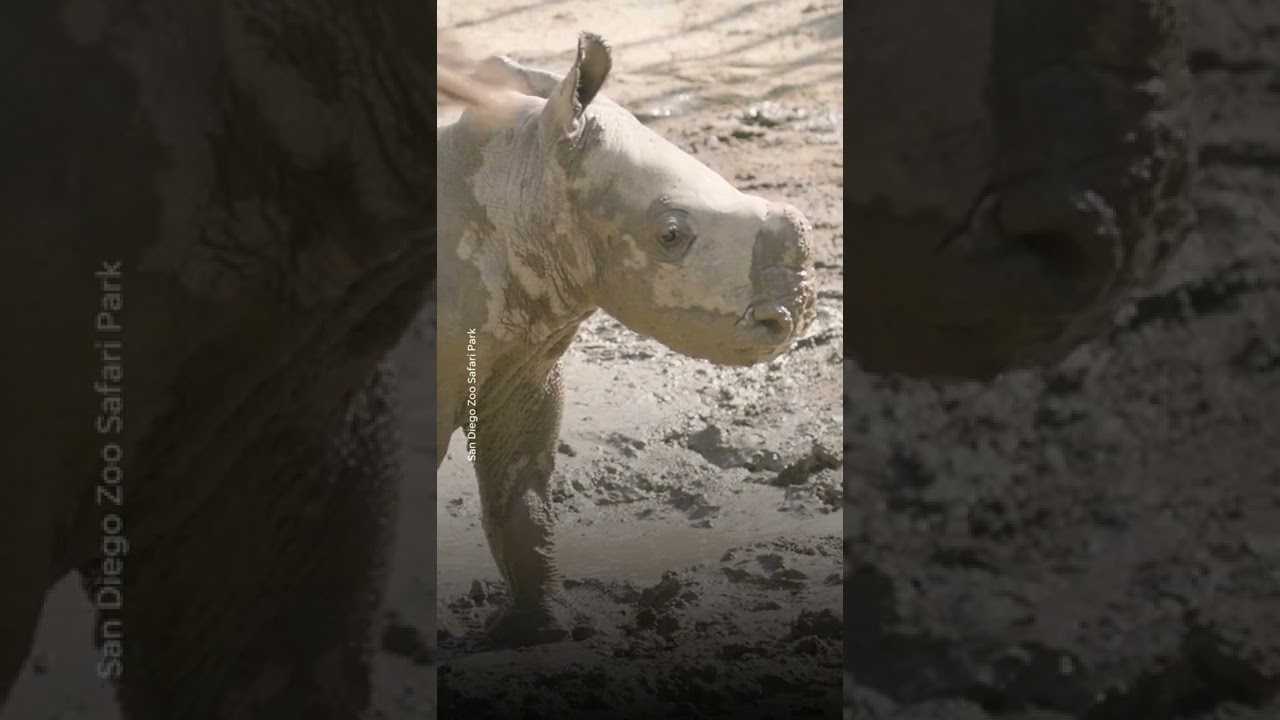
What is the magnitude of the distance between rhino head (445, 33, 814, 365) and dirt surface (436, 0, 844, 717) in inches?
14.1

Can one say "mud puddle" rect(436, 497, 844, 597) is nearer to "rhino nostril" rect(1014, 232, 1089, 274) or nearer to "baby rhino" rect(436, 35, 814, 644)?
"baby rhino" rect(436, 35, 814, 644)

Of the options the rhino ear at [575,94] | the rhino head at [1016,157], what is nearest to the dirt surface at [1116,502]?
the rhino head at [1016,157]

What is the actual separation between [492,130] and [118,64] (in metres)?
1.11

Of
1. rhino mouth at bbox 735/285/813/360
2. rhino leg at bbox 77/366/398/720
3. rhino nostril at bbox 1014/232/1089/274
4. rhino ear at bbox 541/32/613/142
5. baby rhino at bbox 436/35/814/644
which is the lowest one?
rhino leg at bbox 77/366/398/720

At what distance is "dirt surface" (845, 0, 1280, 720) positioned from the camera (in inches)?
23.3

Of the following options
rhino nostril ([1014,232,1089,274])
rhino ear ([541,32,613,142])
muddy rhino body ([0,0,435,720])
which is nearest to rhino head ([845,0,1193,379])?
rhino nostril ([1014,232,1089,274])

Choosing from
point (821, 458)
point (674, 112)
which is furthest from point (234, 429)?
point (674, 112)

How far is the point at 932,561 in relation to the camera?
622mm

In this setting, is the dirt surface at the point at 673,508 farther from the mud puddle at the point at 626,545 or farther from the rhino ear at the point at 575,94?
the rhino ear at the point at 575,94

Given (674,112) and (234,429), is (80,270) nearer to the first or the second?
(234,429)

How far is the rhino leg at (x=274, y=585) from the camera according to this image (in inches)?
27.4

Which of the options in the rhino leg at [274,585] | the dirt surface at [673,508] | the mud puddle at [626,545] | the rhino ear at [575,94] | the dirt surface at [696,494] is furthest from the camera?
the mud puddle at [626,545]

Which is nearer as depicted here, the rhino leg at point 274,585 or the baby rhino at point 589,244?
the rhino leg at point 274,585

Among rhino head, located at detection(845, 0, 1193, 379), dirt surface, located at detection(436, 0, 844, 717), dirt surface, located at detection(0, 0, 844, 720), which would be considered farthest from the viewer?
dirt surface, located at detection(436, 0, 844, 717)
